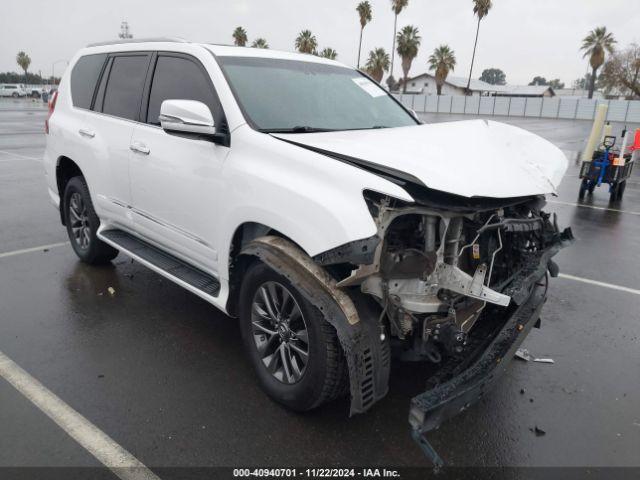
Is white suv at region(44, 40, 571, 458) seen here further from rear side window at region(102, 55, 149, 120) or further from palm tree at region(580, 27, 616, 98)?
palm tree at region(580, 27, 616, 98)

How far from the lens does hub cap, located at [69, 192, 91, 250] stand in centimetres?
516

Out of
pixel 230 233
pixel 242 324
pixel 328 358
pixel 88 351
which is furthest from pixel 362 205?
pixel 88 351

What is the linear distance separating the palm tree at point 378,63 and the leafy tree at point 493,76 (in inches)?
3725

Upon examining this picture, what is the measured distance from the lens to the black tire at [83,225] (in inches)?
196

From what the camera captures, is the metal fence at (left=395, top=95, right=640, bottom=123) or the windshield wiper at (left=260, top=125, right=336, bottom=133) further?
the metal fence at (left=395, top=95, right=640, bottom=123)

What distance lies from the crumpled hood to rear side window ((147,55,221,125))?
0.77 m

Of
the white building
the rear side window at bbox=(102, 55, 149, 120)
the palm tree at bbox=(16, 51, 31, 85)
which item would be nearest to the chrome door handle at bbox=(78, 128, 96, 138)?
the rear side window at bbox=(102, 55, 149, 120)

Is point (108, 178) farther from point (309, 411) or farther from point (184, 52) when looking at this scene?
point (309, 411)

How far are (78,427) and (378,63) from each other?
71979mm

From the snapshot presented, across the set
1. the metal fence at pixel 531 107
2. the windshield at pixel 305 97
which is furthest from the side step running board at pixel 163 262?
the metal fence at pixel 531 107

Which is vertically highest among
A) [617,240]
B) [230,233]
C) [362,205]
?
[362,205]

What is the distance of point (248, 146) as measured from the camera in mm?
3125

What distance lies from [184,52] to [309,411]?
266 cm

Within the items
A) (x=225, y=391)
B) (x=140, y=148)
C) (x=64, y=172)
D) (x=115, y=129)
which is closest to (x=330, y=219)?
(x=225, y=391)
